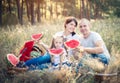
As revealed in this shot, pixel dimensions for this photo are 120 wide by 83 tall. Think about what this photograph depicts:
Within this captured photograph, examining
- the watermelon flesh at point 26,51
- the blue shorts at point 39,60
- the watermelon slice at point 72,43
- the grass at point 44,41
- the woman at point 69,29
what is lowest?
the grass at point 44,41

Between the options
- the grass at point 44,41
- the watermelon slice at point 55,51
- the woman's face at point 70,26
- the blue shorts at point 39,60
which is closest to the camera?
the grass at point 44,41

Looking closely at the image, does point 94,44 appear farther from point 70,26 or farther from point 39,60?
point 39,60

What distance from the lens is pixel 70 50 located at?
3.89m

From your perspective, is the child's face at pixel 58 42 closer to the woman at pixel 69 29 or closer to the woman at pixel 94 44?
the woman at pixel 69 29

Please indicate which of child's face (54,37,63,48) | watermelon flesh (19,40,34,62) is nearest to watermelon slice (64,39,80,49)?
child's face (54,37,63,48)

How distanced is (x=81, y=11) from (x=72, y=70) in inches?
183

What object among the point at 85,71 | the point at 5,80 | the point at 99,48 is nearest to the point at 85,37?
the point at 99,48

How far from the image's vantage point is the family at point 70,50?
3.79 meters

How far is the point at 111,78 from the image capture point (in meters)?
3.66

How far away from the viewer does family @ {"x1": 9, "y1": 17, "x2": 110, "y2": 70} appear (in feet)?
12.4

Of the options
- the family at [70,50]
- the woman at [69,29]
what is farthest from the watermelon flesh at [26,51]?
the woman at [69,29]

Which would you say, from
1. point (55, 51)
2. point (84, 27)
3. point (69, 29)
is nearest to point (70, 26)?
point (69, 29)

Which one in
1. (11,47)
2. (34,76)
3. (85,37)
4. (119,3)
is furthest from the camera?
(119,3)

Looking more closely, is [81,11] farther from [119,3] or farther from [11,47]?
[11,47]
